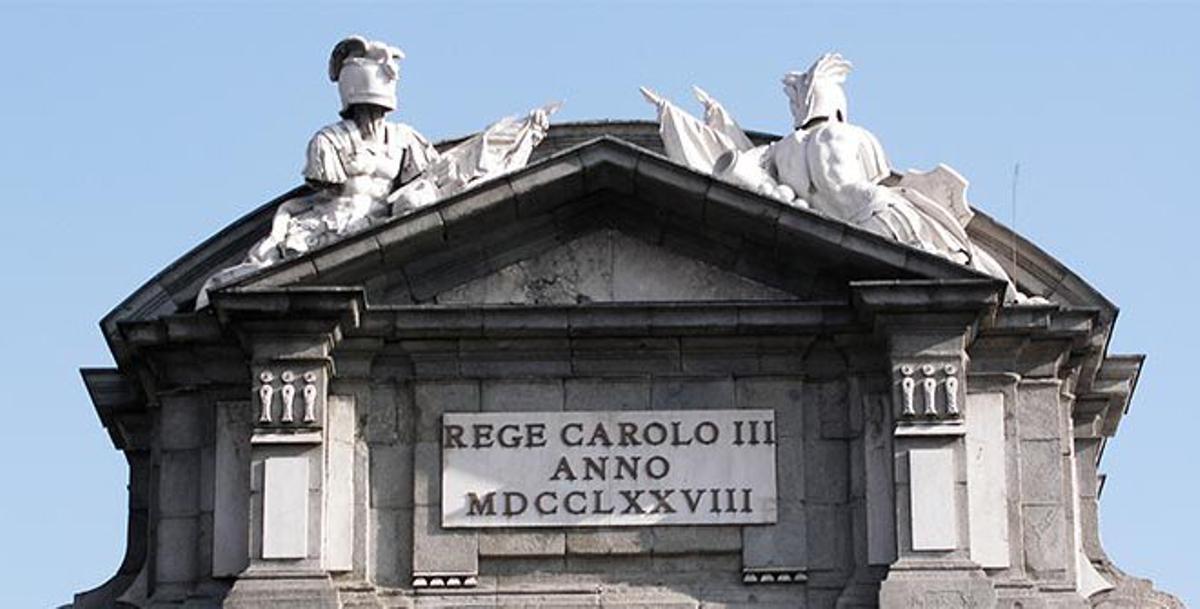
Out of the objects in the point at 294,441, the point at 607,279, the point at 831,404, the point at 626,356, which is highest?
the point at 607,279

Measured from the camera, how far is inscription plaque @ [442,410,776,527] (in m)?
36.5

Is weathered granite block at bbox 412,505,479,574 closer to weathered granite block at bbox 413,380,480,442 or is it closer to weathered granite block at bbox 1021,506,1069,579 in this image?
weathered granite block at bbox 413,380,480,442

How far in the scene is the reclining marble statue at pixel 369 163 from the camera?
37406mm

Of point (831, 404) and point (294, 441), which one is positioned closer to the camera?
point (294, 441)

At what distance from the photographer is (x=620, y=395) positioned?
37.0 m

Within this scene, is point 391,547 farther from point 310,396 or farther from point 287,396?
point 287,396

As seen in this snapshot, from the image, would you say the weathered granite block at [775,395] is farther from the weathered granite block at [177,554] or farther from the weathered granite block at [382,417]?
the weathered granite block at [177,554]

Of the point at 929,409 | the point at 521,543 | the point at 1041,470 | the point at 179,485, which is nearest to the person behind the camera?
the point at 929,409

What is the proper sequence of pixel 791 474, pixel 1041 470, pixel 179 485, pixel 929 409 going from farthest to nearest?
pixel 179 485 < pixel 1041 470 < pixel 791 474 < pixel 929 409

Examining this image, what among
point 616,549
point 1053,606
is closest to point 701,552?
point 616,549

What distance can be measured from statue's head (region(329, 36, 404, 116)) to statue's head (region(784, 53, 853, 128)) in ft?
12.2

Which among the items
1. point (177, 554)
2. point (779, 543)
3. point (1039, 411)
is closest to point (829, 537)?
point (779, 543)

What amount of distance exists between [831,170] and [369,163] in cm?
429

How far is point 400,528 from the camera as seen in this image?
36.6m
